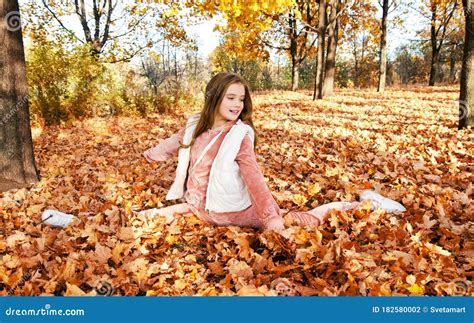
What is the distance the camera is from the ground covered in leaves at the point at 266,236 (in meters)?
2.20

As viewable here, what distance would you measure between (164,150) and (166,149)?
2 cm

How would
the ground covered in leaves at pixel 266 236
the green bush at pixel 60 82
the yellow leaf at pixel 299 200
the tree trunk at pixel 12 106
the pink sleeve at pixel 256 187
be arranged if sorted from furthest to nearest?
the green bush at pixel 60 82 < the tree trunk at pixel 12 106 < the yellow leaf at pixel 299 200 < the pink sleeve at pixel 256 187 < the ground covered in leaves at pixel 266 236

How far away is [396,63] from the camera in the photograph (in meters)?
48.2

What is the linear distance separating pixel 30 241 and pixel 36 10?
15.1m

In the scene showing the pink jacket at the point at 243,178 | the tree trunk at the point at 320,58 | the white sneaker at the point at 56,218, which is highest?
the tree trunk at the point at 320,58

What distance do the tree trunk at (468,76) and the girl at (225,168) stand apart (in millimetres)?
4361

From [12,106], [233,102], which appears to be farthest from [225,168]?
[12,106]

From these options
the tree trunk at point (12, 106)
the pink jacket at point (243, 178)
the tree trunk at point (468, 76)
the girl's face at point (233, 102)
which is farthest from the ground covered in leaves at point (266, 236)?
the tree trunk at point (468, 76)

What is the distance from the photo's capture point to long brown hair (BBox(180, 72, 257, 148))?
9.06 ft

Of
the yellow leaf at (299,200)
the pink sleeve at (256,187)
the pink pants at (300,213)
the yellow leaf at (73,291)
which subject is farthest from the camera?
the yellow leaf at (299,200)

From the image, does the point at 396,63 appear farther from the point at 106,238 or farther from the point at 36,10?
the point at 106,238

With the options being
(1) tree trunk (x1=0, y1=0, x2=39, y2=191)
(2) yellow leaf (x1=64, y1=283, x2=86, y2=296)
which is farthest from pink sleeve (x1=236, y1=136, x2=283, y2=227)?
(1) tree trunk (x1=0, y1=0, x2=39, y2=191)

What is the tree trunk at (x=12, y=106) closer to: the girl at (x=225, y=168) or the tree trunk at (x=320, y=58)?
the girl at (x=225, y=168)

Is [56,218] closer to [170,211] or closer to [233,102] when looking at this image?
[170,211]
